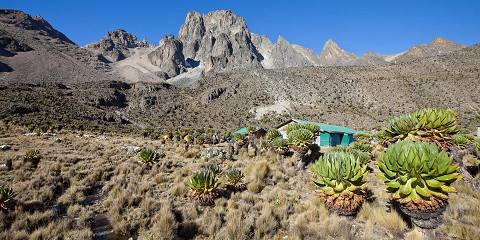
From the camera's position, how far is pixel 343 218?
26.5 ft

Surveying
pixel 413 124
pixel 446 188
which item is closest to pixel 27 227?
pixel 446 188

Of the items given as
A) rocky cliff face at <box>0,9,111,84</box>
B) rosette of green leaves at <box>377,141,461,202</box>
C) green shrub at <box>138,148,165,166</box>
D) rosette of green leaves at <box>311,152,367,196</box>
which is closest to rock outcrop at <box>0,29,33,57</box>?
rocky cliff face at <box>0,9,111,84</box>

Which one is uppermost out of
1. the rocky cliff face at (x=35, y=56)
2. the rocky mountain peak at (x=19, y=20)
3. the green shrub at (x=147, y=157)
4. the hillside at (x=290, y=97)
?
the rocky mountain peak at (x=19, y=20)

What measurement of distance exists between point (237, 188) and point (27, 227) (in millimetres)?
7120

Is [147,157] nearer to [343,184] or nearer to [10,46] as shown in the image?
[343,184]

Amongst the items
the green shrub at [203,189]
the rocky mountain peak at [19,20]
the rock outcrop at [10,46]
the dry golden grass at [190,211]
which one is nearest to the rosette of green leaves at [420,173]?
the dry golden grass at [190,211]

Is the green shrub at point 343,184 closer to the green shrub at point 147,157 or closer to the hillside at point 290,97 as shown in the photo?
the green shrub at point 147,157

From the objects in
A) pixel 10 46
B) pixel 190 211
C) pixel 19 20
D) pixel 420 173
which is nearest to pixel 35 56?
pixel 10 46

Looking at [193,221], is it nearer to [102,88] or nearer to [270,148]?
[270,148]

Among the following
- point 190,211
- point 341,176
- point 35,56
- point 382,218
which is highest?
point 35,56

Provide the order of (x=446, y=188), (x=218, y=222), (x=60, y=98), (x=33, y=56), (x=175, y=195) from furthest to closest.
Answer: (x=33, y=56)
(x=60, y=98)
(x=175, y=195)
(x=218, y=222)
(x=446, y=188)

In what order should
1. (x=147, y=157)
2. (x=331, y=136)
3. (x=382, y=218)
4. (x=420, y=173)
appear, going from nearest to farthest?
(x=420, y=173)
(x=382, y=218)
(x=147, y=157)
(x=331, y=136)

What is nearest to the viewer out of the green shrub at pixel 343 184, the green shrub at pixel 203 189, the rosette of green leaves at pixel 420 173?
the rosette of green leaves at pixel 420 173

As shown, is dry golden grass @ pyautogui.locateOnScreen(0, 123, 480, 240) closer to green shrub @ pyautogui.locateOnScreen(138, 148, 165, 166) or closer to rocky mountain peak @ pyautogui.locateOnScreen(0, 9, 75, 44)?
green shrub @ pyautogui.locateOnScreen(138, 148, 165, 166)
